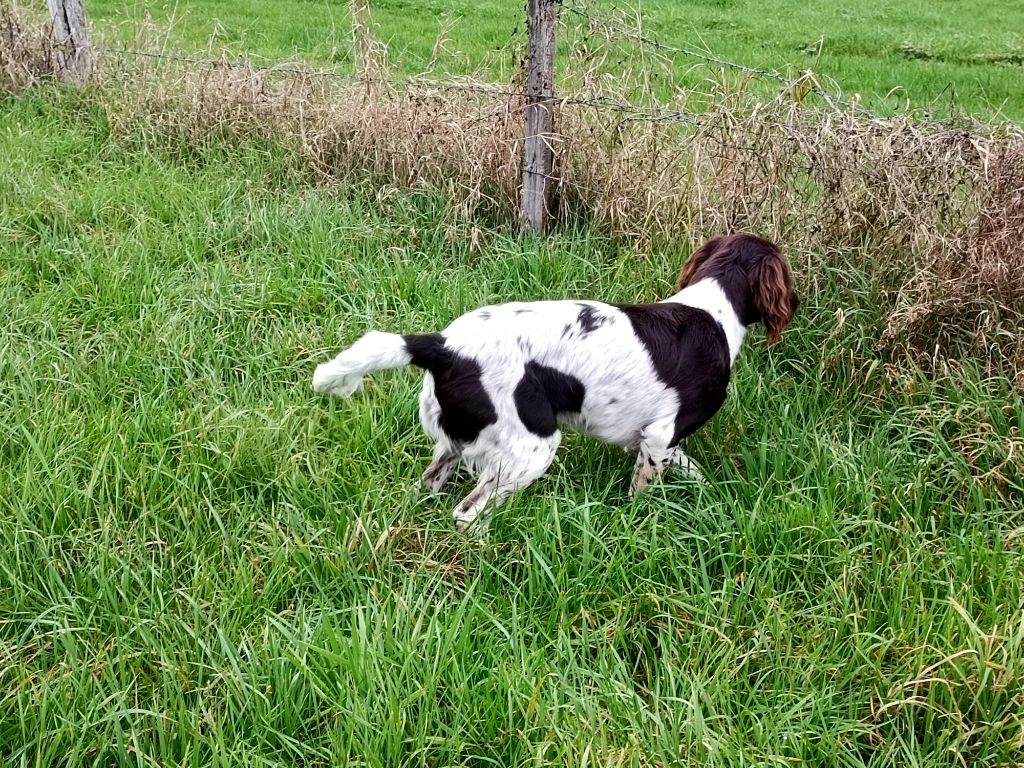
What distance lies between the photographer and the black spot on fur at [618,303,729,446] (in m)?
3.00

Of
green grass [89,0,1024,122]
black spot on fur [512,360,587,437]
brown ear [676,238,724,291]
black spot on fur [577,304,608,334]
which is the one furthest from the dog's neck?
green grass [89,0,1024,122]

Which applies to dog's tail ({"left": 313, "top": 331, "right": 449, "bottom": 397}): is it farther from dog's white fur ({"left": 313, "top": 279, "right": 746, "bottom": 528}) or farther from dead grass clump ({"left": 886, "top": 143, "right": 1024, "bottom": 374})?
dead grass clump ({"left": 886, "top": 143, "right": 1024, "bottom": 374})

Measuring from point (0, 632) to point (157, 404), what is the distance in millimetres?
1125

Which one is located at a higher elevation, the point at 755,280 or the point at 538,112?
the point at 538,112

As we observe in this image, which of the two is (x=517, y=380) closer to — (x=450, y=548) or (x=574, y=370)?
(x=574, y=370)

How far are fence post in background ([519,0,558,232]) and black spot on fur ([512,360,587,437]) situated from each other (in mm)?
1919

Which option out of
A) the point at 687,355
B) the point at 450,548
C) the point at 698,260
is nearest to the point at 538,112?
the point at 698,260

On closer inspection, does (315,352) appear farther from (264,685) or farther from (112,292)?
(264,685)

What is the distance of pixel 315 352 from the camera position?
3703 millimetres

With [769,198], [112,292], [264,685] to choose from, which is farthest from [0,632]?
[769,198]

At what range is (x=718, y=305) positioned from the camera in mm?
3172

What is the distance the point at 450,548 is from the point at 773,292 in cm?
152

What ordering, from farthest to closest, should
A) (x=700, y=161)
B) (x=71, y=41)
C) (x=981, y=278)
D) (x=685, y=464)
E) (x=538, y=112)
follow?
1. (x=71, y=41)
2. (x=538, y=112)
3. (x=700, y=161)
4. (x=981, y=278)
5. (x=685, y=464)

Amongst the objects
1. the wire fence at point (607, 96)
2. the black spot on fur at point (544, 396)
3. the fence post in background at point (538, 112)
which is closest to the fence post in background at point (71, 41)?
the wire fence at point (607, 96)
